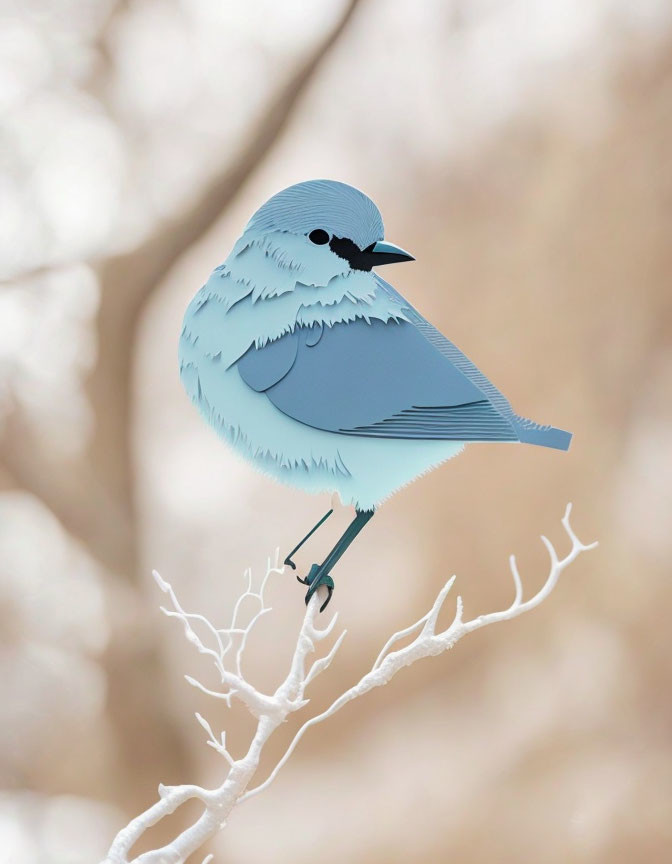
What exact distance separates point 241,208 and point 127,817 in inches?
35.0

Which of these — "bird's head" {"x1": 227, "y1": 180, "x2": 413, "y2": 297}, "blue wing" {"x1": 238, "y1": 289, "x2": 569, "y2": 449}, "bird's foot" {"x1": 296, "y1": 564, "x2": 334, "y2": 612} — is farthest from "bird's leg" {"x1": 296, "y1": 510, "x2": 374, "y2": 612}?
"bird's head" {"x1": 227, "y1": 180, "x2": 413, "y2": 297}

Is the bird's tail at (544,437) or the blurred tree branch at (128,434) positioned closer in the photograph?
the bird's tail at (544,437)

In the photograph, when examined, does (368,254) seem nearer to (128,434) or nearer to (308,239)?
(308,239)

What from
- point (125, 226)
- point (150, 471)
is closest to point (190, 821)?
point (150, 471)

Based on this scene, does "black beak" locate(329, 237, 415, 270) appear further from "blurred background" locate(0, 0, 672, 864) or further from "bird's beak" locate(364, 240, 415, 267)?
"blurred background" locate(0, 0, 672, 864)

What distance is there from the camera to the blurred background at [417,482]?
4.21 ft

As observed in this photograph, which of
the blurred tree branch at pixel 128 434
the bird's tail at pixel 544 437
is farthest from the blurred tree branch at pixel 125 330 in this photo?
the bird's tail at pixel 544 437

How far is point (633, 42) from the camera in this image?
129 cm

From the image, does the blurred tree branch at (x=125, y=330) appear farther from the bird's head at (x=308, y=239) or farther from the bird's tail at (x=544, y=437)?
the bird's tail at (x=544, y=437)

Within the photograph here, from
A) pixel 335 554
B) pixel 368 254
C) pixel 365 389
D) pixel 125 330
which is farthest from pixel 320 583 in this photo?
pixel 125 330

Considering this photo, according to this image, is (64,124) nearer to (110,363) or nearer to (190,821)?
(110,363)

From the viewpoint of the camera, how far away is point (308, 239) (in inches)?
30.3

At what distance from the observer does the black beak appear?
2.55ft

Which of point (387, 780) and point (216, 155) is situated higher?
point (216, 155)
